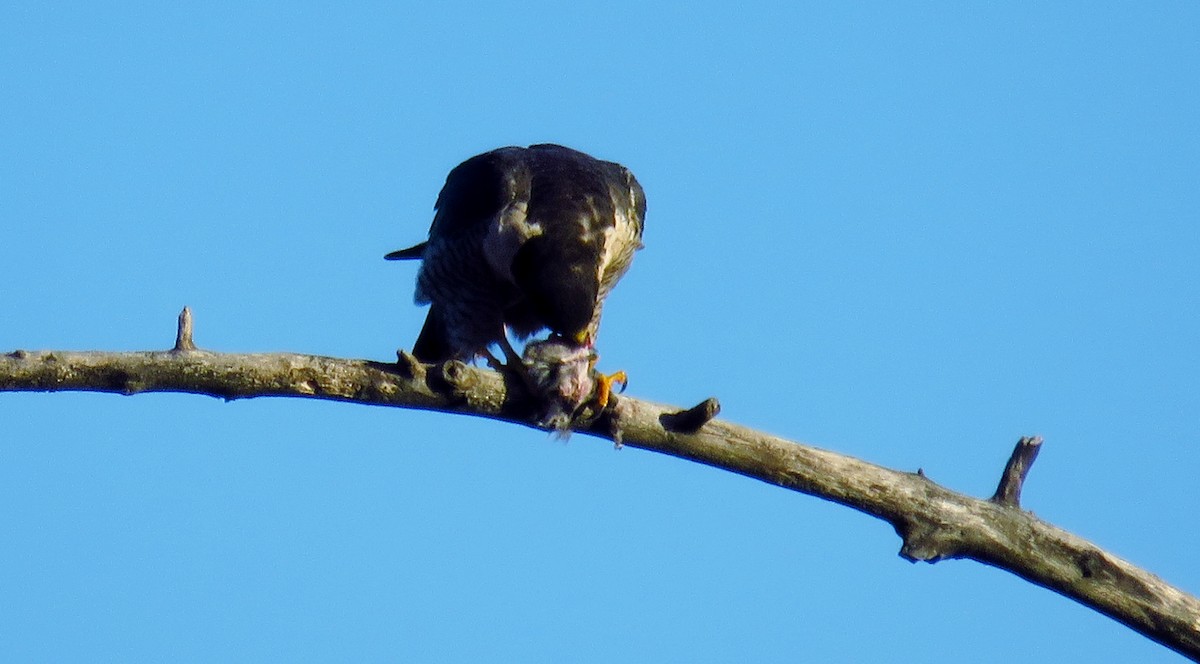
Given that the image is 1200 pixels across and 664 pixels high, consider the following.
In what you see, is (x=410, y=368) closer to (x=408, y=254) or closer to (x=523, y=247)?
(x=523, y=247)

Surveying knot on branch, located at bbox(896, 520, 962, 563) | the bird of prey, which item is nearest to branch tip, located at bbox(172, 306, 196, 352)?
the bird of prey

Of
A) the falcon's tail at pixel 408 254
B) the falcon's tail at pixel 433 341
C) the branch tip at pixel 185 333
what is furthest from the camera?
the falcon's tail at pixel 408 254

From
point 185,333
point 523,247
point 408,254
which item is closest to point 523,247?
point 523,247

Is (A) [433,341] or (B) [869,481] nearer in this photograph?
(B) [869,481]

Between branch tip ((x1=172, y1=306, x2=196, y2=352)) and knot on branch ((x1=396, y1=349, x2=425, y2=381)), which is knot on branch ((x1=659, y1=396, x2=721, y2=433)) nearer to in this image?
knot on branch ((x1=396, y1=349, x2=425, y2=381))

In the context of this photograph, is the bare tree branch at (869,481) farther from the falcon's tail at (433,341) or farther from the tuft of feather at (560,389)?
the falcon's tail at (433,341)

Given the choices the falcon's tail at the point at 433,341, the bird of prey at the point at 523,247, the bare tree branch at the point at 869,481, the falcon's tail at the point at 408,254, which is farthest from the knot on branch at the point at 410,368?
the falcon's tail at the point at 408,254

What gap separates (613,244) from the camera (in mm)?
6328

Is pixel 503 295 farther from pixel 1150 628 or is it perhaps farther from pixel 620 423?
pixel 1150 628

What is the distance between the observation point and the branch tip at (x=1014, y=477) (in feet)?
14.9

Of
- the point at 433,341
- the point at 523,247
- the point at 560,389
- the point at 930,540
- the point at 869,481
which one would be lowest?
the point at 930,540

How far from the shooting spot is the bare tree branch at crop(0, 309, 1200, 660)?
4.30 meters

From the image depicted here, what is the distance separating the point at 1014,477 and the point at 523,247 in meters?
2.44

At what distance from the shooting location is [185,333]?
4133 mm
